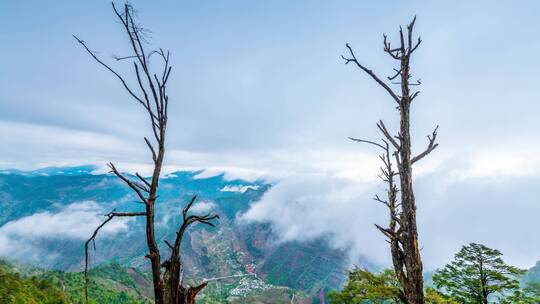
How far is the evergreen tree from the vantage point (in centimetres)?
2209

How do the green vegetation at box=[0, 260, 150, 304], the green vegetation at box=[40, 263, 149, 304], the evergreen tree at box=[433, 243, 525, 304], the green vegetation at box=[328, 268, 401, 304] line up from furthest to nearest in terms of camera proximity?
the green vegetation at box=[40, 263, 149, 304], the green vegetation at box=[0, 260, 150, 304], the evergreen tree at box=[433, 243, 525, 304], the green vegetation at box=[328, 268, 401, 304]

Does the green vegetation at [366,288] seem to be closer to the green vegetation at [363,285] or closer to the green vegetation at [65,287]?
the green vegetation at [363,285]

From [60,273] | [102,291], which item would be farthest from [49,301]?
[60,273]

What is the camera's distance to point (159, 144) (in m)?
5.64

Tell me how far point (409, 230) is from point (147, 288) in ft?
736

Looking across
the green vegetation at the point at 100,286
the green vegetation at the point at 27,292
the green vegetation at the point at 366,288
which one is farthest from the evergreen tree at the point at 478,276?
the green vegetation at the point at 100,286

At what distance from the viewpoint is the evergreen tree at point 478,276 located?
2209 centimetres

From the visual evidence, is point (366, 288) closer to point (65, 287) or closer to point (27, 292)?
point (27, 292)

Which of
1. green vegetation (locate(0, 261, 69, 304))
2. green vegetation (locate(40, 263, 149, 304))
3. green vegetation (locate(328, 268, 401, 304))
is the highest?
green vegetation (locate(328, 268, 401, 304))

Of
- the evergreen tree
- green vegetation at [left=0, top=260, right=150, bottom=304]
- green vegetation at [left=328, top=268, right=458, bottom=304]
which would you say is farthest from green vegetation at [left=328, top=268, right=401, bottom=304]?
green vegetation at [left=0, top=260, right=150, bottom=304]

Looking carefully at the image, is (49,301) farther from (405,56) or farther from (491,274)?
(405,56)

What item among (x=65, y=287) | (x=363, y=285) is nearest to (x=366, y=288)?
(x=363, y=285)

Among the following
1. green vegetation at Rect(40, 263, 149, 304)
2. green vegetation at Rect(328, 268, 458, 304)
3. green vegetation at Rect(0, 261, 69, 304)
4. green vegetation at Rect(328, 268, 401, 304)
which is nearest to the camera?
green vegetation at Rect(328, 268, 458, 304)

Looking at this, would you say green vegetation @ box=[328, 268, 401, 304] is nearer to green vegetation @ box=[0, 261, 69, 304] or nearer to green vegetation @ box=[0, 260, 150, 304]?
green vegetation @ box=[0, 260, 150, 304]
